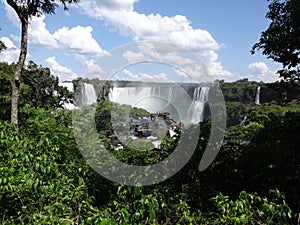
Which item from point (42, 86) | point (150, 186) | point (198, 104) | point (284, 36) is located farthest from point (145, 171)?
point (42, 86)

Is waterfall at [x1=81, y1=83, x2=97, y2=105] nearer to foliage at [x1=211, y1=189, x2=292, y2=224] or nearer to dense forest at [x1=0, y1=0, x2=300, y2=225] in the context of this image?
dense forest at [x1=0, y1=0, x2=300, y2=225]

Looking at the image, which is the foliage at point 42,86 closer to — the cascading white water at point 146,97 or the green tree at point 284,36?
the green tree at point 284,36

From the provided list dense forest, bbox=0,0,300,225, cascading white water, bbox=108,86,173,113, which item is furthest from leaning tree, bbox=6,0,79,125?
cascading white water, bbox=108,86,173,113

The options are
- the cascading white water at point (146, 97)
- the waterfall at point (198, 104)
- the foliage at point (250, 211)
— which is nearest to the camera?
the foliage at point (250, 211)

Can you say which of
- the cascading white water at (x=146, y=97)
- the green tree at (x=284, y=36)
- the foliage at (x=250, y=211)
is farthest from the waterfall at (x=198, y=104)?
the green tree at (x=284, y=36)

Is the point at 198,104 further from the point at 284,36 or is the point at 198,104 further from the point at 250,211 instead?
the point at 284,36

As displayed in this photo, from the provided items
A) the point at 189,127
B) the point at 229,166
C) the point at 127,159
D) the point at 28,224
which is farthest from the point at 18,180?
the point at 229,166
